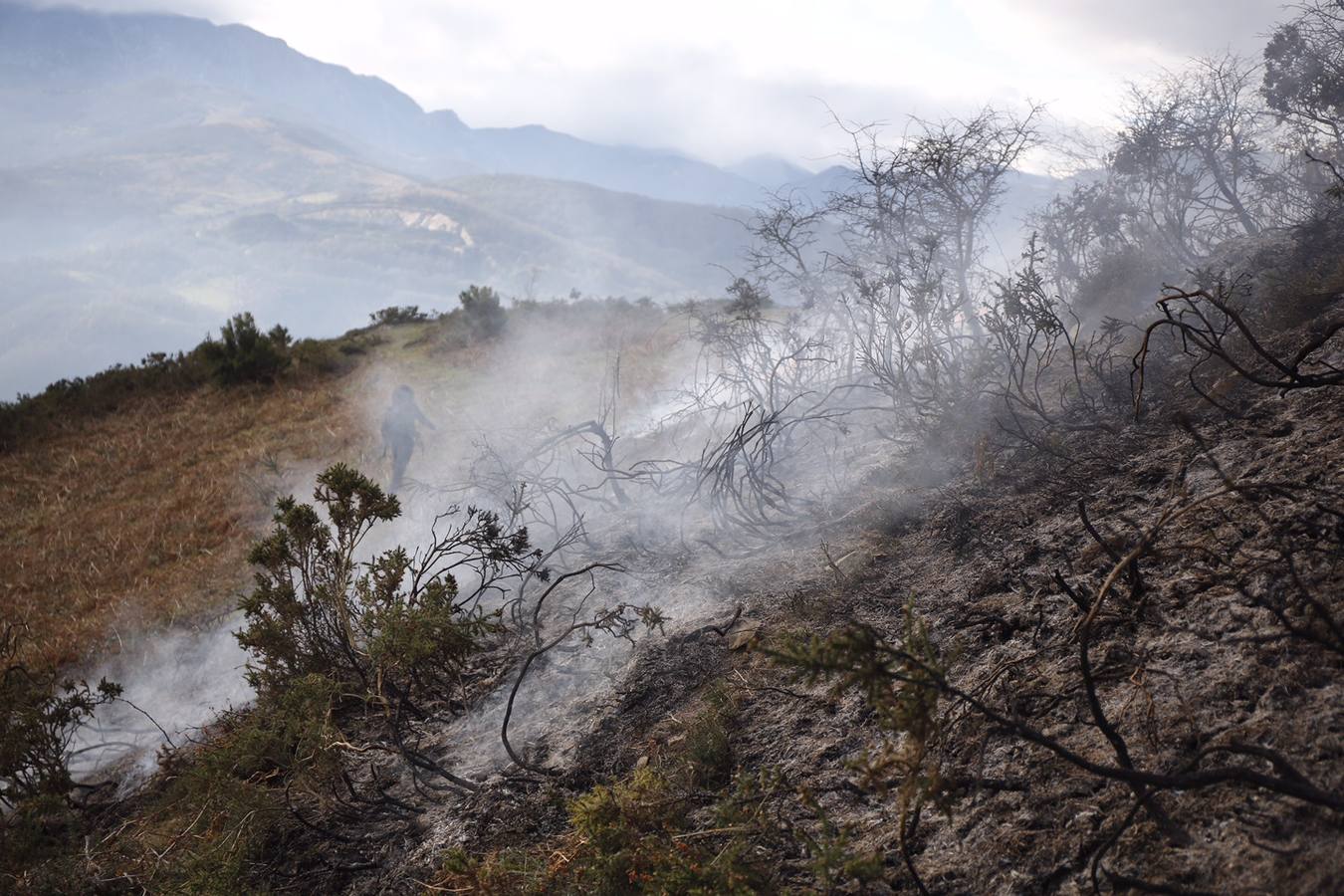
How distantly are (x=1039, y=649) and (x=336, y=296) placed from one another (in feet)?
564

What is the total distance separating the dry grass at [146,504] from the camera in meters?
6.79

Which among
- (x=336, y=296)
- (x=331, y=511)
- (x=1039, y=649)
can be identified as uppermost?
(x=336, y=296)

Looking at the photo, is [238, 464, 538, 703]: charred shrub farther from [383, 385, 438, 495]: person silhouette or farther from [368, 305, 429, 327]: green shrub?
[368, 305, 429, 327]: green shrub

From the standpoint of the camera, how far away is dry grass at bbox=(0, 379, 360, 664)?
6.79 meters

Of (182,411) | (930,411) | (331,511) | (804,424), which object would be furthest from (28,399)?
(930,411)

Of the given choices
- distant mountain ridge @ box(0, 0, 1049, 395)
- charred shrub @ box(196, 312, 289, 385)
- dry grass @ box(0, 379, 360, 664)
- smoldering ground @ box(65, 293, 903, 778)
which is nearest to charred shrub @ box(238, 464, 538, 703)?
smoldering ground @ box(65, 293, 903, 778)

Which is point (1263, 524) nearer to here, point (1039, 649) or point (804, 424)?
point (1039, 649)

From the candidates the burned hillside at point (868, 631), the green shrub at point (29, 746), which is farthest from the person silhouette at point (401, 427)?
the green shrub at point (29, 746)

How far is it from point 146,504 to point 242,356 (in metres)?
5.35

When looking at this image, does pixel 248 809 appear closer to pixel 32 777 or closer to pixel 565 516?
pixel 32 777

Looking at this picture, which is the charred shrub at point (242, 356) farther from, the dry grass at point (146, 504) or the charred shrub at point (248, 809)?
the charred shrub at point (248, 809)

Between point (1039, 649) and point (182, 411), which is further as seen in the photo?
point (182, 411)

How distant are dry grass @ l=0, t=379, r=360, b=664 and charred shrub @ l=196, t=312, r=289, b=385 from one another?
0.47m

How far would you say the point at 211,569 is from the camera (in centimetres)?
724
